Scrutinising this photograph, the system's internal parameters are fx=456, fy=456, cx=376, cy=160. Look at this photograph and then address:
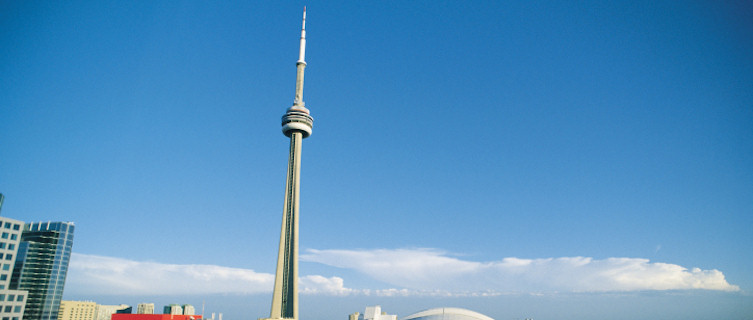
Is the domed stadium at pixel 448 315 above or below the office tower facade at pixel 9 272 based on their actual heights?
below

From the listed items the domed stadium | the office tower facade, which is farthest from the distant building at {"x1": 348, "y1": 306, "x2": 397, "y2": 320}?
the office tower facade

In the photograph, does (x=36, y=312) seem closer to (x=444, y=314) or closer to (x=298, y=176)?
(x=298, y=176)

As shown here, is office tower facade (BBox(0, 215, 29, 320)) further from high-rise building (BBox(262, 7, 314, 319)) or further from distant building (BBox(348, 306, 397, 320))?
distant building (BBox(348, 306, 397, 320))

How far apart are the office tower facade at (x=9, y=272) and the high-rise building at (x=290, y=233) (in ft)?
183

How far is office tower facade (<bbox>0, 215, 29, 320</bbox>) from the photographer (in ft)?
284

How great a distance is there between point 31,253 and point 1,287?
137m

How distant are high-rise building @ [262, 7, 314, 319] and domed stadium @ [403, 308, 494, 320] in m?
33.7

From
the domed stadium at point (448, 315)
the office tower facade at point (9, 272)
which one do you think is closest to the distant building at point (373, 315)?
the domed stadium at point (448, 315)

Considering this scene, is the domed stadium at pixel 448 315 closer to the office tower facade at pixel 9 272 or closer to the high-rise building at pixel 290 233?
the high-rise building at pixel 290 233

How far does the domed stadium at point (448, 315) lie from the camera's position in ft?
414

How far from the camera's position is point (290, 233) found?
13075 cm

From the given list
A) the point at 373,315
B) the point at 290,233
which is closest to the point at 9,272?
the point at 290,233

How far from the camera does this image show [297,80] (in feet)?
493

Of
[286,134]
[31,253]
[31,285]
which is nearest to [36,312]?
[31,285]
